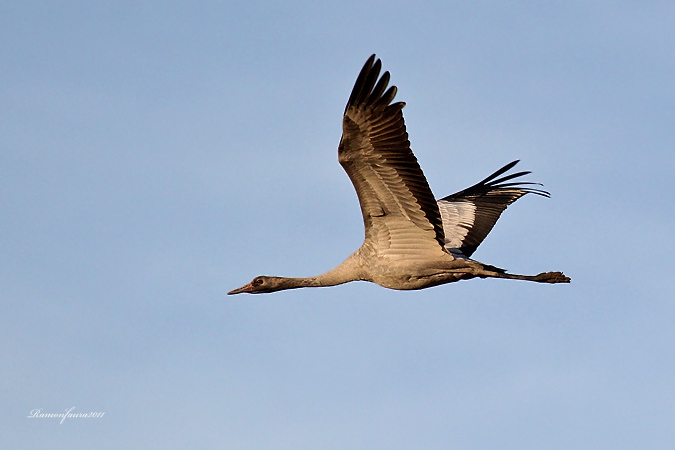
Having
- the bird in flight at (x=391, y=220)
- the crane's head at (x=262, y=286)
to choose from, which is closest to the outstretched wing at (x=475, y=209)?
the bird in flight at (x=391, y=220)

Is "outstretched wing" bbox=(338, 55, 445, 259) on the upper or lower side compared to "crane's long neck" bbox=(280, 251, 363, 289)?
upper

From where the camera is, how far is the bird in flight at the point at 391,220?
12062 millimetres

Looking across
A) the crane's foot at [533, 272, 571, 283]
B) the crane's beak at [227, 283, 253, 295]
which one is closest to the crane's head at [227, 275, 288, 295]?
the crane's beak at [227, 283, 253, 295]

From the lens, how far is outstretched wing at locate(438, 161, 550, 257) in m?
16.7

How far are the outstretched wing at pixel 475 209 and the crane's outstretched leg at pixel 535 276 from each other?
1794 millimetres

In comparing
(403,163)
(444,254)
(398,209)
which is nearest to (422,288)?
(444,254)

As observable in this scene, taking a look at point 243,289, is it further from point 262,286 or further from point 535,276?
point 535,276

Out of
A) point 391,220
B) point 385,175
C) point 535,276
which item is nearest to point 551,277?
point 535,276

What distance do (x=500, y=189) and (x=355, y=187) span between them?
6213 millimetres

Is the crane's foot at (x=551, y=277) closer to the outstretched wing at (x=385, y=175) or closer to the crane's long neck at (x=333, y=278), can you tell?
the outstretched wing at (x=385, y=175)

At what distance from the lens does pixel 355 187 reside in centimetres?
1316

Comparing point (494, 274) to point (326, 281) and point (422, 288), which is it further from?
point (326, 281)

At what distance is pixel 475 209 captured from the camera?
17.8m

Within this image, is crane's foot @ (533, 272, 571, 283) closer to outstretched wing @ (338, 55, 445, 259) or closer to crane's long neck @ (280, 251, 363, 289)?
outstretched wing @ (338, 55, 445, 259)
